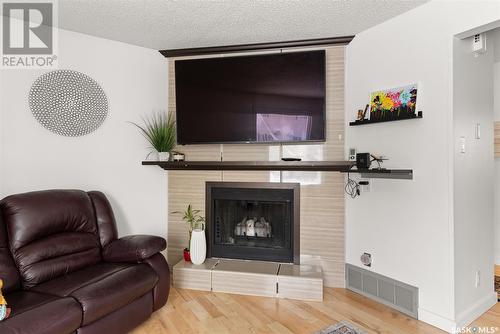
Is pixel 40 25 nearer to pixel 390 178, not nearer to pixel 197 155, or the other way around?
pixel 197 155

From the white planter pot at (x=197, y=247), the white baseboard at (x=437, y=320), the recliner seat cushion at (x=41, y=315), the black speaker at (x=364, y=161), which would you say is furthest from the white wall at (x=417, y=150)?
the recliner seat cushion at (x=41, y=315)

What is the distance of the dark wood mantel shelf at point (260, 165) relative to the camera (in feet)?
8.05

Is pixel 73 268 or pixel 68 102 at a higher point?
pixel 68 102

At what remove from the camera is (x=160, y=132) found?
9.36 ft

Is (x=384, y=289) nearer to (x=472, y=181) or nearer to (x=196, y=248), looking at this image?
(x=472, y=181)

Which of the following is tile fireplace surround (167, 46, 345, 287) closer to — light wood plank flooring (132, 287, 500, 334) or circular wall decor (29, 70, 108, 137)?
light wood plank flooring (132, 287, 500, 334)

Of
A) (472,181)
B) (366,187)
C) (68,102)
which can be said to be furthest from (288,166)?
(68,102)

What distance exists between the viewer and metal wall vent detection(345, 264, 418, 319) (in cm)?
218

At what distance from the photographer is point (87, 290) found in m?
1.69

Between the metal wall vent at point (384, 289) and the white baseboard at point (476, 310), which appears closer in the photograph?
the white baseboard at point (476, 310)

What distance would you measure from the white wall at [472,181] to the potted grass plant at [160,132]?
2541 mm

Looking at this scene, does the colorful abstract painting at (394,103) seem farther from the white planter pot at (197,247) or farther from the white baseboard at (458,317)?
the white planter pot at (197,247)

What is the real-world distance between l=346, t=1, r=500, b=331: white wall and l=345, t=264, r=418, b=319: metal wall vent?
5 cm

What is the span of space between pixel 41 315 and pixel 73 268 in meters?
0.65
